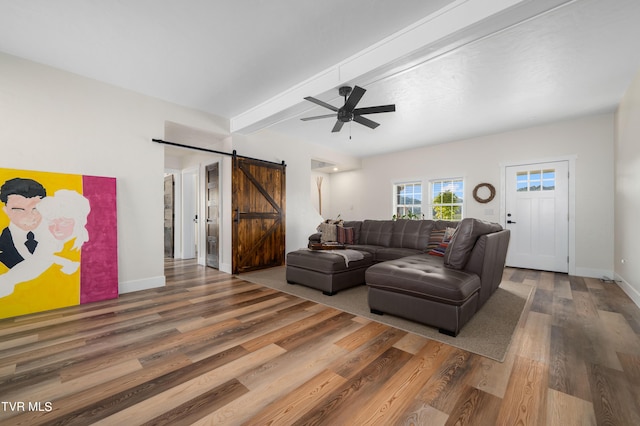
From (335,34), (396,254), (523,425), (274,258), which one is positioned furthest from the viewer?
(274,258)

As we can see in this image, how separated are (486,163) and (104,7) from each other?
21.4ft

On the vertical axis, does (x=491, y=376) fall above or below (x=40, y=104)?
below

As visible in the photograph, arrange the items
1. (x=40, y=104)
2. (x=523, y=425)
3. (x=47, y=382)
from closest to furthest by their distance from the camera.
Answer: (x=523, y=425) → (x=47, y=382) → (x=40, y=104)

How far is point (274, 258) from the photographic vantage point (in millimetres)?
5406

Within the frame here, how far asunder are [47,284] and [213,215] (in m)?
2.73

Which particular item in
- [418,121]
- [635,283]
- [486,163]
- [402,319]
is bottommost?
[402,319]

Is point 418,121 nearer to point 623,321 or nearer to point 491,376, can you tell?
point 623,321

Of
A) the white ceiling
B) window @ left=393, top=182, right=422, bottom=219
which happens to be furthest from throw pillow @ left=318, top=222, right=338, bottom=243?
window @ left=393, top=182, right=422, bottom=219

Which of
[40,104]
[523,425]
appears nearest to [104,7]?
[40,104]

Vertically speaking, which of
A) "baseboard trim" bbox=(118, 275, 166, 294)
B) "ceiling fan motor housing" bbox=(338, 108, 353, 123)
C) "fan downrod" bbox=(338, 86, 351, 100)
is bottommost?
"baseboard trim" bbox=(118, 275, 166, 294)

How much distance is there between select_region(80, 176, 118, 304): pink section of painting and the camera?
317 centimetres

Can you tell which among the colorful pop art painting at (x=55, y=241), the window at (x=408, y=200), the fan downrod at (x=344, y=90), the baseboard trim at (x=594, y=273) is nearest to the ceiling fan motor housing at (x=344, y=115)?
the fan downrod at (x=344, y=90)

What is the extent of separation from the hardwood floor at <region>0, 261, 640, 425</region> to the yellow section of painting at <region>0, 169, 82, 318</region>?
147mm

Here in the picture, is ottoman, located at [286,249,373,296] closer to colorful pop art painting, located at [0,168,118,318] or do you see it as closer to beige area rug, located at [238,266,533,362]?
beige area rug, located at [238,266,533,362]
